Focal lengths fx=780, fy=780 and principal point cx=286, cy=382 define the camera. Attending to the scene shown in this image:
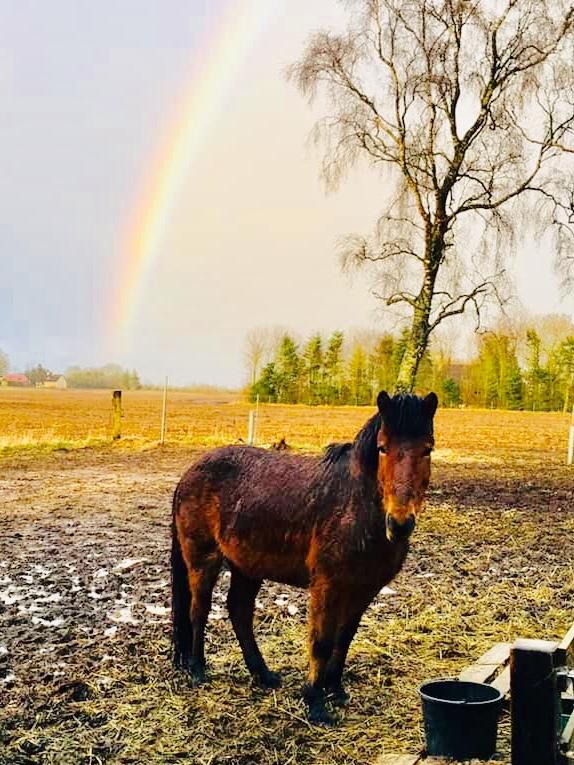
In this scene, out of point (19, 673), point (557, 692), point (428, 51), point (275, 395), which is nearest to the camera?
point (557, 692)

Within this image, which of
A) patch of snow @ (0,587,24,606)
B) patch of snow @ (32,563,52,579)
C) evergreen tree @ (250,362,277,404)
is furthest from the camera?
evergreen tree @ (250,362,277,404)

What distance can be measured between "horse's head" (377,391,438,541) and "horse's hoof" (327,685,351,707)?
1110 mm

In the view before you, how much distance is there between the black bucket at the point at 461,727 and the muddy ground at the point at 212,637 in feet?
0.49

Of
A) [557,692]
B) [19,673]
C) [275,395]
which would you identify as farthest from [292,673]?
[275,395]

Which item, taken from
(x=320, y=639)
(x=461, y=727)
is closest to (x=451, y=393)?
(x=320, y=639)

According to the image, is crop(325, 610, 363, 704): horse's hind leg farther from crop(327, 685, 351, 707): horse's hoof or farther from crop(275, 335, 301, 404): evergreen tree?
crop(275, 335, 301, 404): evergreen tree

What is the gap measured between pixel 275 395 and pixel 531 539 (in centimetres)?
4010

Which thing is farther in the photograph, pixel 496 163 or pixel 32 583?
pixel 496 163

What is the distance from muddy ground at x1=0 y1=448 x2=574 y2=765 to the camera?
3.69 meters

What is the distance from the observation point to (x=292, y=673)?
15.1 feet

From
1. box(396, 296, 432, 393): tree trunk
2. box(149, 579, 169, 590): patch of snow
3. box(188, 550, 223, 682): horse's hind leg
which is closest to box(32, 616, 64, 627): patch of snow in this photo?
box(149, 579, 169, 590): patch of snow

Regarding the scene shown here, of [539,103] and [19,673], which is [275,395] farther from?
[19,673]

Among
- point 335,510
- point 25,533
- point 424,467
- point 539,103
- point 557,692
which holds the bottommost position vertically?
point 25,533

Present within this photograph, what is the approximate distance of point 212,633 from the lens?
5.36m
